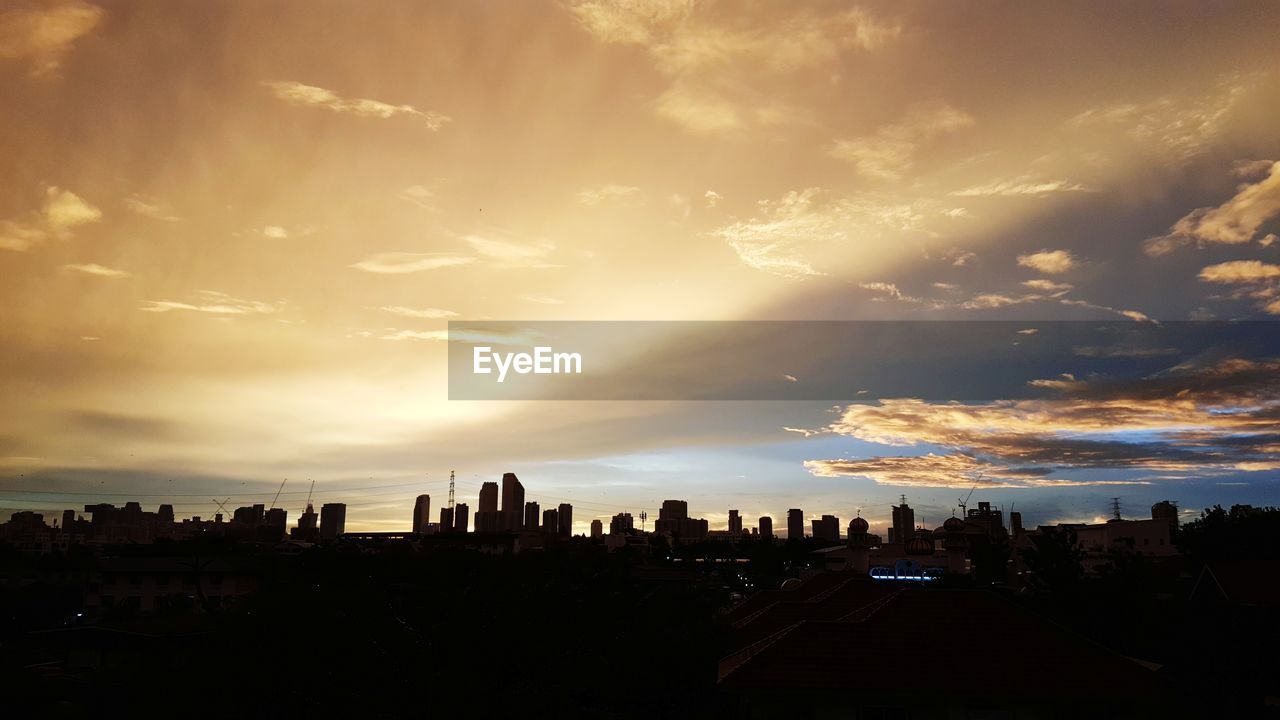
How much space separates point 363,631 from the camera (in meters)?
48.6

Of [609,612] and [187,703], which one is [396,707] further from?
[187,703]

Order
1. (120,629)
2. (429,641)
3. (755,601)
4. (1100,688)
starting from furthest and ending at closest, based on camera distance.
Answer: (120,629)
(755,601)
(429,641)
(1100,688)

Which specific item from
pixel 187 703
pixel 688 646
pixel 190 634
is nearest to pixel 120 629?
pixel 190 634

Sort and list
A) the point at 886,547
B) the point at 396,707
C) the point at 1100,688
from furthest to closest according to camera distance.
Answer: the point at 886,547
the point at 396,707
the point at 1100,688

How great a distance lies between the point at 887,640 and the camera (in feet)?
87.2

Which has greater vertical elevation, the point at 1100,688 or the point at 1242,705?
the point at 1100,688

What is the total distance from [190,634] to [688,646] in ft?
156

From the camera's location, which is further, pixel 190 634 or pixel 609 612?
pixel 190 634

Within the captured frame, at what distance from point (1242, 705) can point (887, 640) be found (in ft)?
99.2

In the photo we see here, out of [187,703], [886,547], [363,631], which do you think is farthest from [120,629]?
[886,547]

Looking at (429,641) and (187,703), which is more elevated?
(429,641)

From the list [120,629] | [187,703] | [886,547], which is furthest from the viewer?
[886,547]

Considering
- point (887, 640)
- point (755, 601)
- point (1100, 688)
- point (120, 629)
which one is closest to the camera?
point (1100, 688)

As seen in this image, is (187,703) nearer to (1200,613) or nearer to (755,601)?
(755,601)
